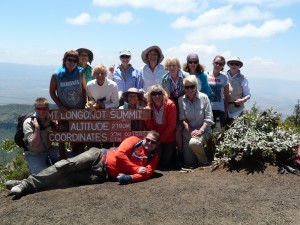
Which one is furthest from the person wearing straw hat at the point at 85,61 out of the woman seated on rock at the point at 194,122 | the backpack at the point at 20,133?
the woman seated on rock at the point at 194,122

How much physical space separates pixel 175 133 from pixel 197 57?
208 centimetres

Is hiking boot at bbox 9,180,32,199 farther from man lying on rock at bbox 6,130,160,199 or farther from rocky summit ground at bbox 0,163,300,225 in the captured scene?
rocky summit ground at bbox 0,163,300,225

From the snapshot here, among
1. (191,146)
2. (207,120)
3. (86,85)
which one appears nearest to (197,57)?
(207,120)

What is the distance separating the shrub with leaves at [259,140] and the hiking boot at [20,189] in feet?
14.0

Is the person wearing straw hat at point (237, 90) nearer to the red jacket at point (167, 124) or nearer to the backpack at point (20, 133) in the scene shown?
the red jacket at point (167, 124)

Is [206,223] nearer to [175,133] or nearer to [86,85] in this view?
[175,133]

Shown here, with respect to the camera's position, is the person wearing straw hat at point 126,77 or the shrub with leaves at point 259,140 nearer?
the shrub with leaves at point 259,140

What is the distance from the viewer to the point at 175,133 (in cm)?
866

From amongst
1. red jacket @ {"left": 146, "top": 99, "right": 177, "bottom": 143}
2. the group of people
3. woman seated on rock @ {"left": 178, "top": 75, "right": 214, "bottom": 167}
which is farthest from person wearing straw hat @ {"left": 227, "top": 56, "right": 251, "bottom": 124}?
red jacket @ {"left": 146, "top": 99, "right": 177, "bottom": 143}

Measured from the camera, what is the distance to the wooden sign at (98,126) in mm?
8688

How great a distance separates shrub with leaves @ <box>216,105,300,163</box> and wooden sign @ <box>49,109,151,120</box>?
2.05 metres

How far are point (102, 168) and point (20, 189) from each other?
5.57 feet

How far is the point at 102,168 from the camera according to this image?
7480mm

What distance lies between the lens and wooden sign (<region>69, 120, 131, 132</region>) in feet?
28.5
